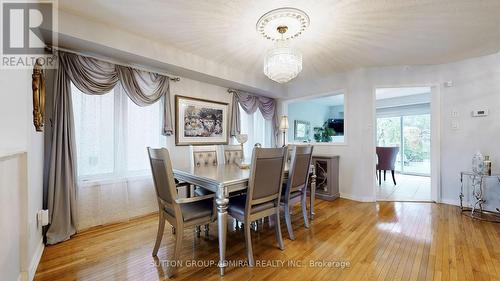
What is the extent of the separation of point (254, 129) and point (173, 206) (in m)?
3.22

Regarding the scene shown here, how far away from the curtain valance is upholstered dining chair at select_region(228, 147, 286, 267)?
224 centimetres

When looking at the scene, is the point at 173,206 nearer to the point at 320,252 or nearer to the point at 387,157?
the point at 320,252

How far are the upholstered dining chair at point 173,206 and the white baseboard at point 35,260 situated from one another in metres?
0.84

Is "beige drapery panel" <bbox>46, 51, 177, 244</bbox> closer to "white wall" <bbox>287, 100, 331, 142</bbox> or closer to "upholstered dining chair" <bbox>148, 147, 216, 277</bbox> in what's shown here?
"upholstered dining chair" <bbox>148, 147, 216, 277</bbox>

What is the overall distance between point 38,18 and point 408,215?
16.0ft

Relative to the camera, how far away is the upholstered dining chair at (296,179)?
7.39ft

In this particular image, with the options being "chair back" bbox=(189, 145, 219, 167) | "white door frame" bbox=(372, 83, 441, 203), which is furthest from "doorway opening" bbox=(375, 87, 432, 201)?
"chair back" bbox=(189, 145, 219, 167)

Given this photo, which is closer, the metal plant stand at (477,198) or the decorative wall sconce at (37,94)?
the decorative wall sconce at (37,94)

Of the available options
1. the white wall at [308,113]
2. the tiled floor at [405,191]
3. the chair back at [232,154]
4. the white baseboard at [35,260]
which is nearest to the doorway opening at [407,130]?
the tiled floor at [405,191]

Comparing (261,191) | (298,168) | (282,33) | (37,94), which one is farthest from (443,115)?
(37,94)

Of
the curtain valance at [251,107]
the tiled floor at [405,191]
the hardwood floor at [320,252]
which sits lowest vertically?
the hardwood floor at [320,252]

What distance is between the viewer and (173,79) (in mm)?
3305

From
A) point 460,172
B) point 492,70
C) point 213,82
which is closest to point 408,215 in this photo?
point 460,172

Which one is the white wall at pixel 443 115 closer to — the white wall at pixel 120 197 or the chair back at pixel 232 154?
the chair back at pixel 232 154
